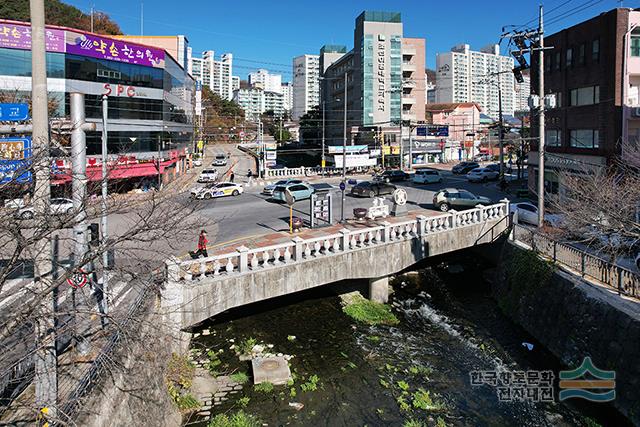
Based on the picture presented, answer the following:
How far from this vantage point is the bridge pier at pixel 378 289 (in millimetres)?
20641

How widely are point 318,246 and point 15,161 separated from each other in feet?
40.2

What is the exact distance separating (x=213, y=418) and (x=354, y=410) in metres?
3.65

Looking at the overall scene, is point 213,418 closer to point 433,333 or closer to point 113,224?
point 433,333

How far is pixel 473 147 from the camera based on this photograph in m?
93.1

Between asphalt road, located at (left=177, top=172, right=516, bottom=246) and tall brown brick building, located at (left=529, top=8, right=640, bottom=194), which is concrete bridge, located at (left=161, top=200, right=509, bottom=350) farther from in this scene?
tall brown brick building, located at (left=529, top=8, right=640, bottom=194)

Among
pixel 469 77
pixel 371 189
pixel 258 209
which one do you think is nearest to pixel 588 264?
pixel 258 209

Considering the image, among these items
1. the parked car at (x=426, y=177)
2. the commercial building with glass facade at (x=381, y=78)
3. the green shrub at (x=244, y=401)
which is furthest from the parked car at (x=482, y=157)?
the green shrub at (x=244, y=401)

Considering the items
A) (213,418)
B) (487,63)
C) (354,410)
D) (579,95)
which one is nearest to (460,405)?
(354,410)

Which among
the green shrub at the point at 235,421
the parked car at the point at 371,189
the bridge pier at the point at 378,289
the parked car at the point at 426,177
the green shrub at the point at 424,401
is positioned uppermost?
the parked car at the point at 426,177

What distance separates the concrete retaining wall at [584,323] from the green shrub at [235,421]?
957 centimetres

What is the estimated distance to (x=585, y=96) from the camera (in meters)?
33.5

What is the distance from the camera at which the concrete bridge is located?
1507cm

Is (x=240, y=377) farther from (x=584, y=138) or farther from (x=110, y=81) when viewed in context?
(x=110, y=81)

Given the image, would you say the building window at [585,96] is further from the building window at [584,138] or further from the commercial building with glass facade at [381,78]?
the commercial building with glass facade at [381,78]
